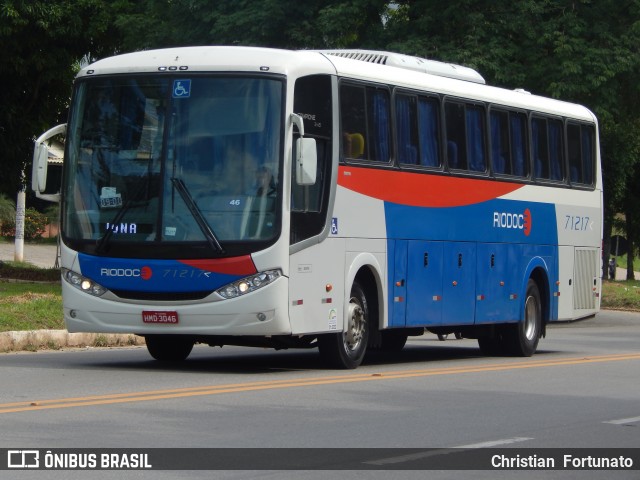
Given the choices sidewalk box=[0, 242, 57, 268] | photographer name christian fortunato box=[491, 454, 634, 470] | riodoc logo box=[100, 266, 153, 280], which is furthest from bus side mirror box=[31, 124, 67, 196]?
sidewalk box=[0, 242, 57, 268]

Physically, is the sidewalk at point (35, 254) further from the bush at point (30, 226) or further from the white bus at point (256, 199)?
the white bus at point (256, 199)

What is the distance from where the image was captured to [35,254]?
51.3 meters

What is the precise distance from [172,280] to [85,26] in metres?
16.2

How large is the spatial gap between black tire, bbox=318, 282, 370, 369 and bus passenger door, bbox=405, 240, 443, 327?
974 mm

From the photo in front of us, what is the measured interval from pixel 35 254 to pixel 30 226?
7892mm

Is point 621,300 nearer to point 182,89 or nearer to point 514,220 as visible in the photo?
point 514,220

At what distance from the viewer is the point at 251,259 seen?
47.1ft

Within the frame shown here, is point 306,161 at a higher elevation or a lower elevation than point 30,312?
higher

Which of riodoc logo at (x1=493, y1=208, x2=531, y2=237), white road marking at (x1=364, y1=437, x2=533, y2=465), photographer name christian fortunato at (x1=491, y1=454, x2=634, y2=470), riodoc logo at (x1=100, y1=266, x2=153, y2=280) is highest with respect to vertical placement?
riodoc logo at (x1=493, y1=208, x2=531, y2=237)

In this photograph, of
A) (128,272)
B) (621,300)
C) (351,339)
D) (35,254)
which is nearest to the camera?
(128,272)

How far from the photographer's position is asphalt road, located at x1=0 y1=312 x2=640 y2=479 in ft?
31.5

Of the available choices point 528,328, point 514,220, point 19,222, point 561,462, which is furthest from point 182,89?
point 19,222

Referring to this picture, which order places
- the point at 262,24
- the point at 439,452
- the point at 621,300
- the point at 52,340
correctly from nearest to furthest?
the point at 439,452
the point at 52,340
the point at 262,24
the point at 621,300

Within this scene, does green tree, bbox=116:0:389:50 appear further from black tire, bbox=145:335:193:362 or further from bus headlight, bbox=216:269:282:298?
bus headlight, bbox=216:269:282:298
